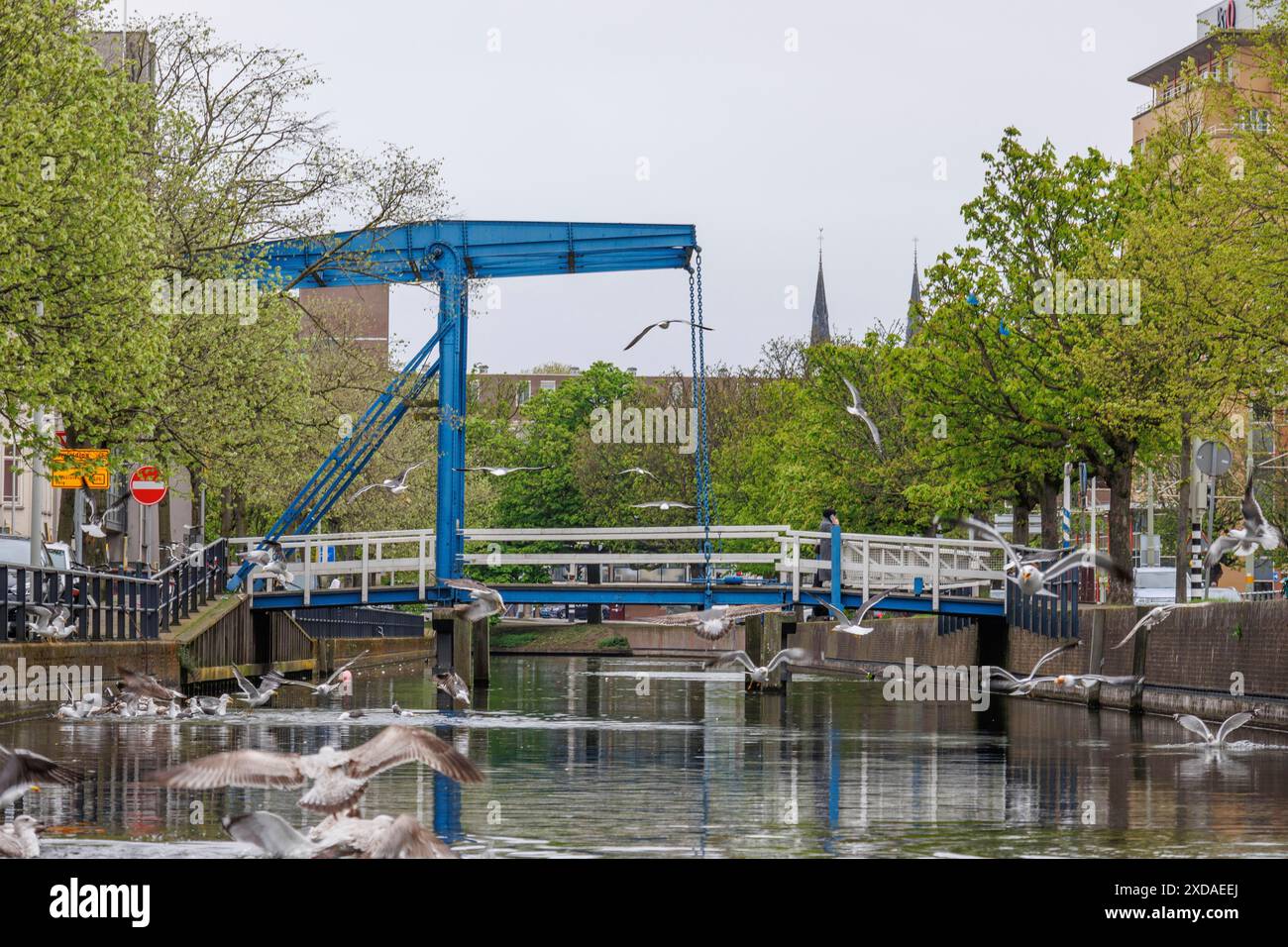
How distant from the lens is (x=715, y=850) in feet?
45.8

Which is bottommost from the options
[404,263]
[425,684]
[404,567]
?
[425,684]

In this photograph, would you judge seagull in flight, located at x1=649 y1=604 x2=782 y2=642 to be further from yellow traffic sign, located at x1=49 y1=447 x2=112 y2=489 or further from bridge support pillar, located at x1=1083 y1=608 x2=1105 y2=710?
yellow traffic sign, located at x1=49 y1=447 x2=112 y2=489

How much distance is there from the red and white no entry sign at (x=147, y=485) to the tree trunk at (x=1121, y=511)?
2010cm

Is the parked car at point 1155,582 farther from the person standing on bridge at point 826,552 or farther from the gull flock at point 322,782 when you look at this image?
the gull flock at point 322,782

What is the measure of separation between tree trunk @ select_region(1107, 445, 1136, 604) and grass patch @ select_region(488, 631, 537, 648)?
54576mm

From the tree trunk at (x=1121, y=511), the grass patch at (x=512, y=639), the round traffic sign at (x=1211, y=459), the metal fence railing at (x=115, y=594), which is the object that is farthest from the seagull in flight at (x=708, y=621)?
the grass patch at (x=512, y=639)

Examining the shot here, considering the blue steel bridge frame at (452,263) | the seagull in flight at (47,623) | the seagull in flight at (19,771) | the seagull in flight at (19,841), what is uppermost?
the blue steel bridge frame at (452,263)

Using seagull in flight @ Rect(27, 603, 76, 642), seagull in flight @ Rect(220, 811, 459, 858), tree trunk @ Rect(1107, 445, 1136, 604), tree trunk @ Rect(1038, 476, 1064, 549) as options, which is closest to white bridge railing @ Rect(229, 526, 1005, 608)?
tree trunk @ Rect(1107, 445, 1136, 604)

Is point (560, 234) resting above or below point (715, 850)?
above

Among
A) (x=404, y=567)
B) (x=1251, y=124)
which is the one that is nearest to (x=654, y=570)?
(x=404, y=567)

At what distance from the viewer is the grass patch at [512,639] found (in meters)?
99.1
